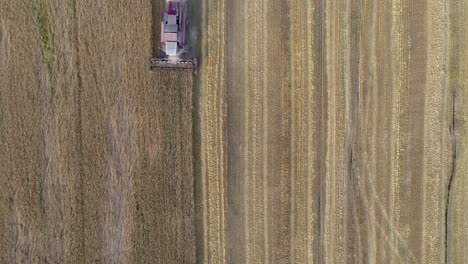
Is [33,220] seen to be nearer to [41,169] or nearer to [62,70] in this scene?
[41,169]

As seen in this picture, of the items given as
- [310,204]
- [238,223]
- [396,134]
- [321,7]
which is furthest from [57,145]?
[396,134]

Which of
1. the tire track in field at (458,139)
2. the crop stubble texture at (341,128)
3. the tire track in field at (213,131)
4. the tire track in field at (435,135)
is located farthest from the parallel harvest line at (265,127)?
the tire track in field at (458,139)

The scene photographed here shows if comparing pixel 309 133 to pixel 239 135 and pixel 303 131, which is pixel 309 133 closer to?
pixel 303 131

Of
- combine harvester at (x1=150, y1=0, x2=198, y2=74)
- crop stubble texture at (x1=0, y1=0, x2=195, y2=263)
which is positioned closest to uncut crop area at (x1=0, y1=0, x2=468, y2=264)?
crop stubble texture at (x1=0, y1=0, x2=195, y2=263)

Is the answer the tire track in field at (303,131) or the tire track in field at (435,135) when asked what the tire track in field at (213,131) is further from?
the tire track in field at (435,135)

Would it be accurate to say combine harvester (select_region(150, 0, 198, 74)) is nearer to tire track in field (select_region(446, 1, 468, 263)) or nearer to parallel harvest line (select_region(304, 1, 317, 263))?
parallel harvest line (select_region(304, 1, 317, 263))

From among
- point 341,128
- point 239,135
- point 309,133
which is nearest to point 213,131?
point 239,135
